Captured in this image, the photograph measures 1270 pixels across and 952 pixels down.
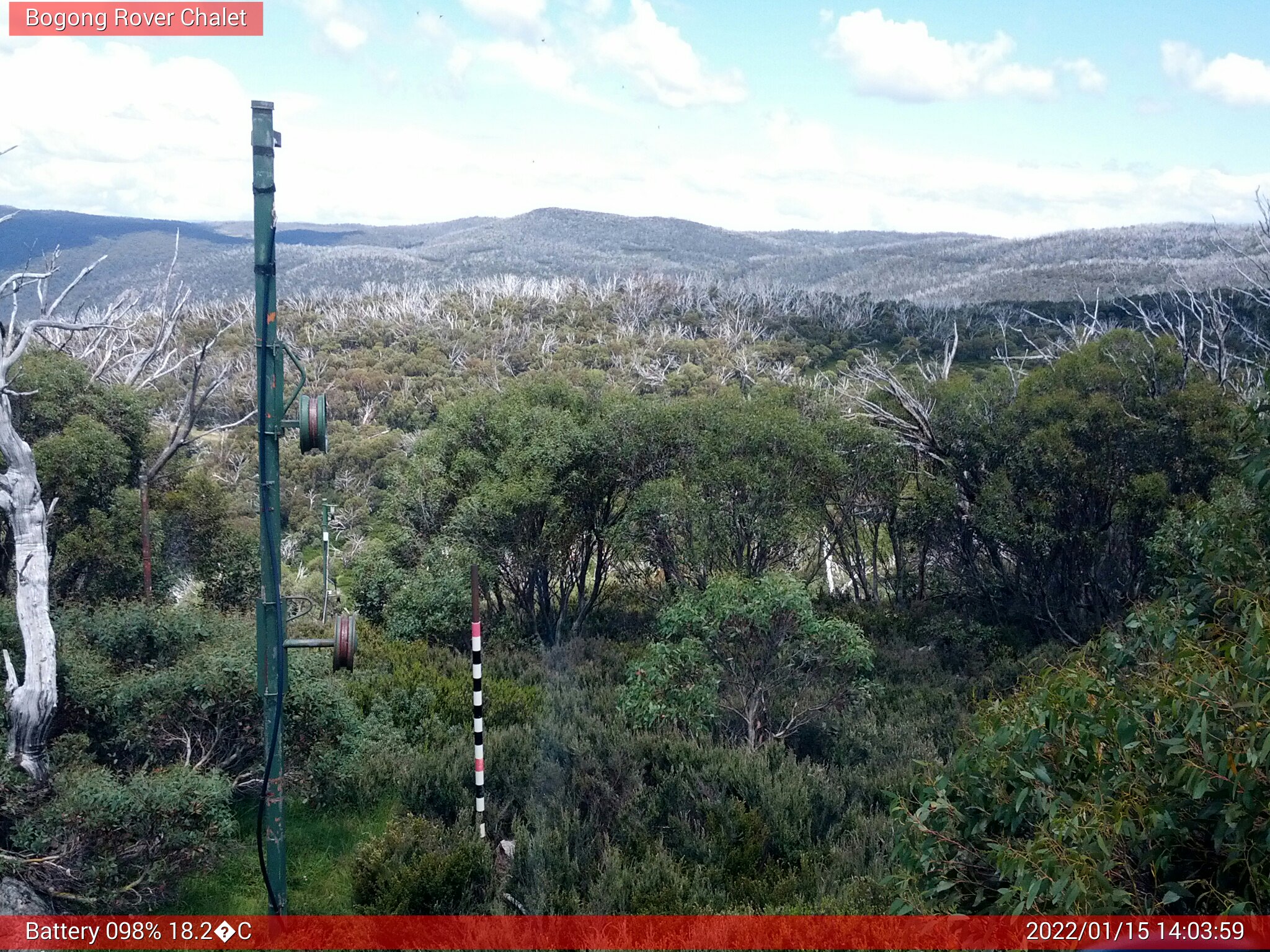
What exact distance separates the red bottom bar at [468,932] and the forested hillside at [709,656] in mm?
189

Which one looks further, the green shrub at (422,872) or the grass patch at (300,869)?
the grass patch at (300,869)

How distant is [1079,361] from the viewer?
12469 millimetres

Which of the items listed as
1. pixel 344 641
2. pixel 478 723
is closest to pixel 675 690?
pixel 478 723

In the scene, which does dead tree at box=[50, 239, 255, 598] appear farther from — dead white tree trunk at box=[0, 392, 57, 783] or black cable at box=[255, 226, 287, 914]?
dead white tree trunk at box=[0, 392, 57, 783]

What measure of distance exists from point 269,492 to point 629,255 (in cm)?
7025

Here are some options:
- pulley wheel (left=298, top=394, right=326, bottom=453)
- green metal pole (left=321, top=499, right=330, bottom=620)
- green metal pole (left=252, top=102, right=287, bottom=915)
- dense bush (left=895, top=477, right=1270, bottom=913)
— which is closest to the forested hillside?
dense bush (left=895, top=477, right=1270, bottom=913)

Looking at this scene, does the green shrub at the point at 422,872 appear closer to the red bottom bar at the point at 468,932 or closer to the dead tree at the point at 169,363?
the red bottom bar at the point at 468,932

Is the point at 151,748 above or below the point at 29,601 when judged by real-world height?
below

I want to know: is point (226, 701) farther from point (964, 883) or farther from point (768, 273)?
point (768, 273)

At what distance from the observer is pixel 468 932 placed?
5457 mm

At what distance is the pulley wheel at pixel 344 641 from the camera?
5.00 metres

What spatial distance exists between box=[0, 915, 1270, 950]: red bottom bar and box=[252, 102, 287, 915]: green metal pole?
0.60m

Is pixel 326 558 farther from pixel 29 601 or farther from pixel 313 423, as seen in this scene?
pixel 313 423

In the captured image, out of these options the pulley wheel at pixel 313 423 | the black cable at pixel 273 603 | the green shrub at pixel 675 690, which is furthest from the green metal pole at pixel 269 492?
the green shrub at pixel 675 690
